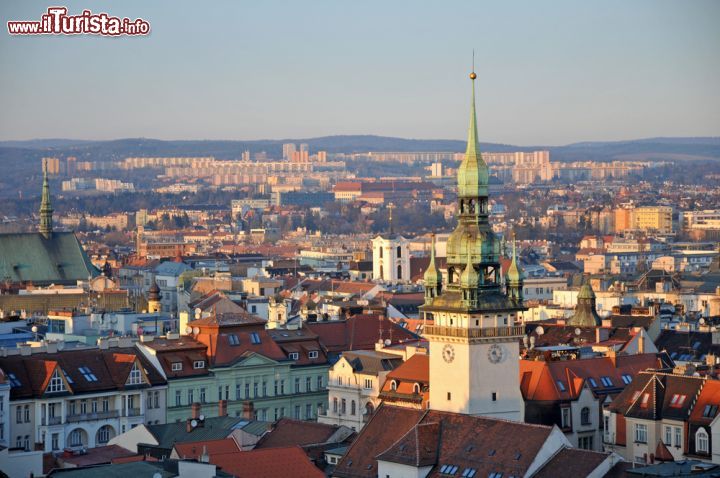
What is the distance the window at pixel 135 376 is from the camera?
242 ft

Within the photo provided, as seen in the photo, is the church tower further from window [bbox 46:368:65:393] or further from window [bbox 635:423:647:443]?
window [bbox 46:368:65:393]

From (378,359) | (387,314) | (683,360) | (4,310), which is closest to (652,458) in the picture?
(378,359)

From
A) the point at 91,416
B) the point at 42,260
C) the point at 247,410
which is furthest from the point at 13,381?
the point at 42,260

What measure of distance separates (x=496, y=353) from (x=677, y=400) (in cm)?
625

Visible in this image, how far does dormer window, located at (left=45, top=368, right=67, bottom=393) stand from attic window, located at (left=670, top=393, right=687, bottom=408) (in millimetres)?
20751

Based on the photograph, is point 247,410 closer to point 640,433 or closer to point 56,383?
point 56,383

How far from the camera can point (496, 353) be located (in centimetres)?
6097

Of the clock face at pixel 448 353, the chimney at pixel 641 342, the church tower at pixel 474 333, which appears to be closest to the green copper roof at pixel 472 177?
the church tower at pixel 474 333

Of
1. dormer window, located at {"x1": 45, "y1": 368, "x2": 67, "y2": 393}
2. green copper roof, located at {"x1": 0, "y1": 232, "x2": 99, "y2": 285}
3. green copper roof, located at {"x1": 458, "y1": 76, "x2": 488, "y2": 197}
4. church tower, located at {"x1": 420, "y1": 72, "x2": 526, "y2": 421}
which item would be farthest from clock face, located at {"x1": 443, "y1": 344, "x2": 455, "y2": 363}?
green copper roof, located at {"x1": 0, "y1": 232, "x2": 99, "y2": 285}

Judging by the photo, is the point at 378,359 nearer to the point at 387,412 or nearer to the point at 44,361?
the point at 44,361

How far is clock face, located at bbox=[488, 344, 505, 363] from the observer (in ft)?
200

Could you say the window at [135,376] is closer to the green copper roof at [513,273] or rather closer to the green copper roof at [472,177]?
the green copper roof at [513,273]

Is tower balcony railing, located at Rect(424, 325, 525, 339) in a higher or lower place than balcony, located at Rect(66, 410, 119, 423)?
higher

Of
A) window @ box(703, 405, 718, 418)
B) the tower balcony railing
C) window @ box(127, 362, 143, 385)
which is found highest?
the tower balcony railing
